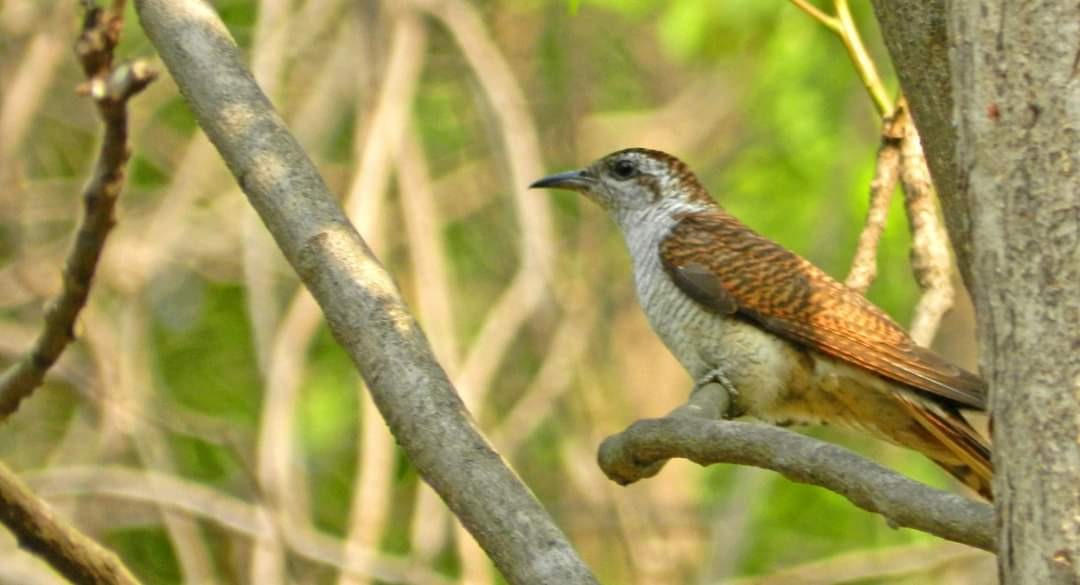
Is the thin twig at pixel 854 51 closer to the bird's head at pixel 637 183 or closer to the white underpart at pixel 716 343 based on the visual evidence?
the white underpart at pixel 716 343

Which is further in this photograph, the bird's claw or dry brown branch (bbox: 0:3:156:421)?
the bird's claw

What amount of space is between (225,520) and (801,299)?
7.65ft

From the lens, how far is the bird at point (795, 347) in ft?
13.6

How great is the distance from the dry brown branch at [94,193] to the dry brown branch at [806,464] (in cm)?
104

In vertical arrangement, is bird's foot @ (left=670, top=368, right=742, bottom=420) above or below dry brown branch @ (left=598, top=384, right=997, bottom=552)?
above

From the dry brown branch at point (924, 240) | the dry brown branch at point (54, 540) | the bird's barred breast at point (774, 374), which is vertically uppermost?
the dry brown branch at point (924, 240)

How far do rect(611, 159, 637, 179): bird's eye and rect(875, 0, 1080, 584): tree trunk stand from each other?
3.60 m

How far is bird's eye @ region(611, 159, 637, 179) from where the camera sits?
219 inches

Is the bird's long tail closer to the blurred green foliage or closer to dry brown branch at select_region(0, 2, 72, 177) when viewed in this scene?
the blurred green foliage

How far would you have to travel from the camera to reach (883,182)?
3.79 m

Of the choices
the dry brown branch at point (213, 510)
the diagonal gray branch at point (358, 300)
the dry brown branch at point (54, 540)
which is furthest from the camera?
the dry brown branch at point (213, 510)

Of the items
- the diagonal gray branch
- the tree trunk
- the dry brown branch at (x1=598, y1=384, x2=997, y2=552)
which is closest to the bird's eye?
the dry brown branch at (x1=598, y1=384, x2=997, y2=552)

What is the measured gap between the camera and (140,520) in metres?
6.66

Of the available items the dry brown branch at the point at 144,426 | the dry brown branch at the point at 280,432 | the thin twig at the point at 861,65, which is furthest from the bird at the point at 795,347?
the dry brown branch at the point at 144,426
